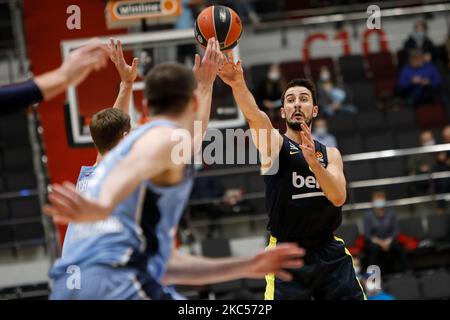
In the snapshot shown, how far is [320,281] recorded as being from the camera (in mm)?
5582

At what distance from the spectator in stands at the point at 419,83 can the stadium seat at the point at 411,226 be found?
8.78ft

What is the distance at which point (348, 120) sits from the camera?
41.2ft

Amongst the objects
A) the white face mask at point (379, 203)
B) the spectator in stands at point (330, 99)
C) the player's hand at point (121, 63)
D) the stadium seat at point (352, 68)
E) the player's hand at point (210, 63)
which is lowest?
the white face mask at point (379, 203)

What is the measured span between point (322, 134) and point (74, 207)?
349 inches

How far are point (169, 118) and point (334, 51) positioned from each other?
11.6 meters

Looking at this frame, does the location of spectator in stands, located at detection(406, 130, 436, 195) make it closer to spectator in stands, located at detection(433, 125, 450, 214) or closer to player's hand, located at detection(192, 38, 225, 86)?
spectator in stands, located at detection(433, 125, 450, 214)

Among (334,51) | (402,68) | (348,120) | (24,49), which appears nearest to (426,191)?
(348,120)

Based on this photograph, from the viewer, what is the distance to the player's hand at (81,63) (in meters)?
3.36

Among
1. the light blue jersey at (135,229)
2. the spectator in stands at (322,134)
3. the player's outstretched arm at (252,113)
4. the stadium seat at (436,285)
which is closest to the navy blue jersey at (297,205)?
the player's outstretched arm at (252,113)

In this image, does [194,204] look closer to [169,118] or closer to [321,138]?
[321,138]

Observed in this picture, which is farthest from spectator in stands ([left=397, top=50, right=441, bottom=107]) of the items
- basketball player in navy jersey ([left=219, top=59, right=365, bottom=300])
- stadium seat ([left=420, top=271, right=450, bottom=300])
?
basketball player in navy jersey ([left=219, top=59, right=365, bottom=300])

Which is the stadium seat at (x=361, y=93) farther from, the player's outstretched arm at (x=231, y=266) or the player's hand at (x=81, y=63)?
the player's hand at (x=81, y=63)

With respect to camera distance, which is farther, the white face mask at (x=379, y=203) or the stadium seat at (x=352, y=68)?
the stadium seat at (x=352, y=68)

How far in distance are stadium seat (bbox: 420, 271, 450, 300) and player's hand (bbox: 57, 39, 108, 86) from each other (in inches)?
307
